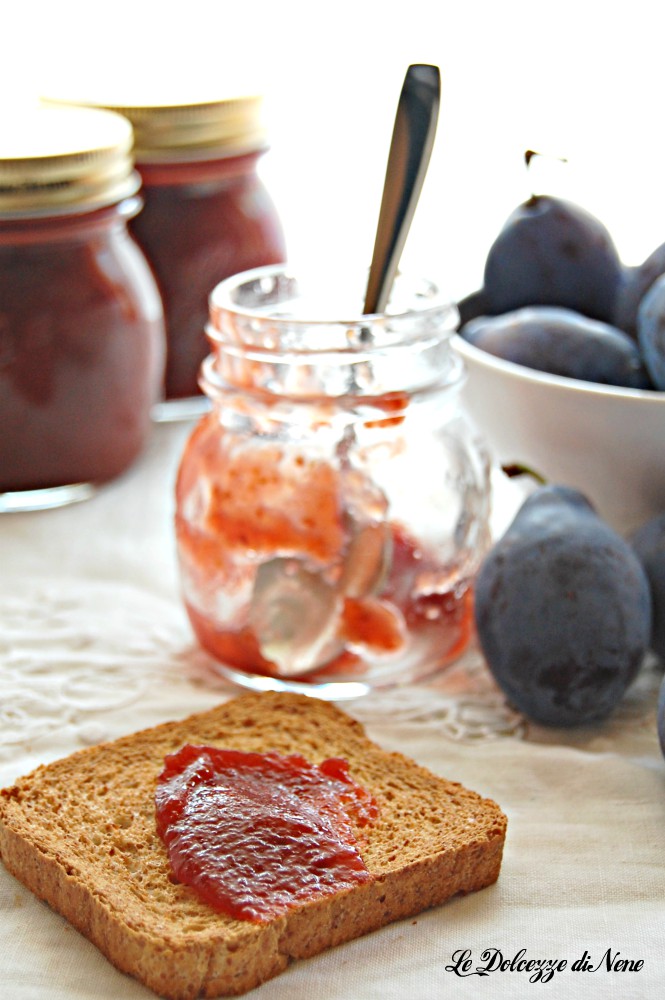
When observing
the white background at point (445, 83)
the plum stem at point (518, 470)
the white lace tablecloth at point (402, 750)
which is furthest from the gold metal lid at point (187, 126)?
the white background at point (445, 83)

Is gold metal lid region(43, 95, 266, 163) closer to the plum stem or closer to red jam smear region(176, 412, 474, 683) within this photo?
red jam smear region(176, 412, 474, 683)

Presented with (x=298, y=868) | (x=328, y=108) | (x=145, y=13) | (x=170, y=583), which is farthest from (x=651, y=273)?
(x=145, y=13)

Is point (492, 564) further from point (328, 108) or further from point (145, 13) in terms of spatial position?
point (145, 13)

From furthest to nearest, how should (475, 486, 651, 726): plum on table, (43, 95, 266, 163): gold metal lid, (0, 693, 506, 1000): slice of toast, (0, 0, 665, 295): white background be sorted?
(0, 0, 665, 295): white background
(43, 95, 266, 163): gold metal lid
(475, 486, 651, 726): plum on table
(0, 693, 506, 1000): slice of toast

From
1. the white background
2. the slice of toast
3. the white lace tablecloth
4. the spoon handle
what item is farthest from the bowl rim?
the white background

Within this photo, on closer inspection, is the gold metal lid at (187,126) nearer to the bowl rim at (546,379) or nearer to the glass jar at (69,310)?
the glass jar at (69,310)
